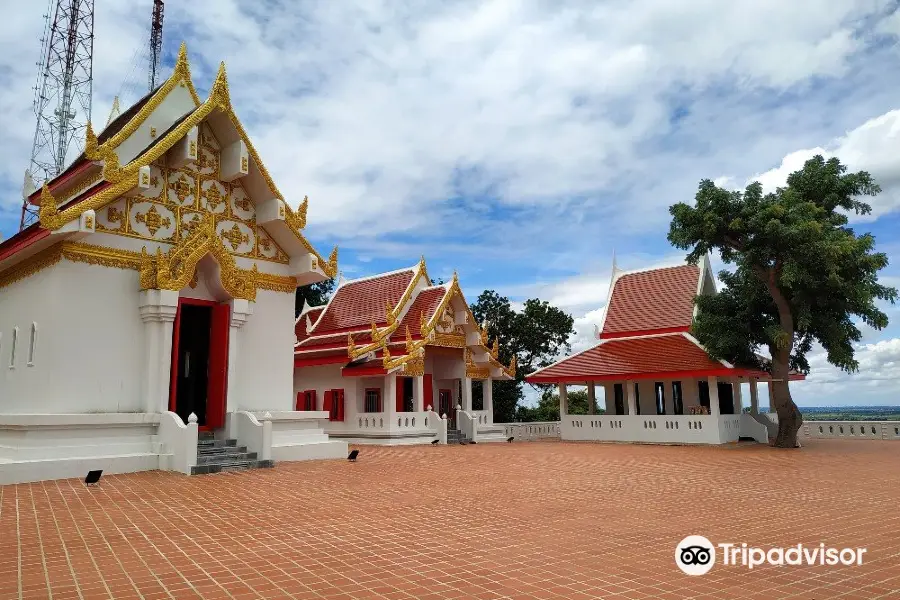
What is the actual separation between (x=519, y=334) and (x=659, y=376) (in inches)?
390

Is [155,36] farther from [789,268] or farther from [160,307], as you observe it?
[789,268]

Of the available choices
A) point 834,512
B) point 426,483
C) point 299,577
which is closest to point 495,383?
point 426,483

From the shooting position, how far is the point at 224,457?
10328 millimetres

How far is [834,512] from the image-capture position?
659cm

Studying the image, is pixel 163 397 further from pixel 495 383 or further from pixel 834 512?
pixel 495 383

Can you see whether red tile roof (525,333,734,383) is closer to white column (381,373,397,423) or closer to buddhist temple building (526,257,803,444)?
buddhist temple building (526,257,803,444)

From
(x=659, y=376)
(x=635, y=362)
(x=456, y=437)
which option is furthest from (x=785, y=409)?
(x=456, y=437)

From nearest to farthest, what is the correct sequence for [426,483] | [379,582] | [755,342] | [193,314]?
1. [379,582]
2. [426,483]
3. [193,314]
4. [755,342]

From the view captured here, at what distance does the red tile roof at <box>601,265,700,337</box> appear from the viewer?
1928 centimetres

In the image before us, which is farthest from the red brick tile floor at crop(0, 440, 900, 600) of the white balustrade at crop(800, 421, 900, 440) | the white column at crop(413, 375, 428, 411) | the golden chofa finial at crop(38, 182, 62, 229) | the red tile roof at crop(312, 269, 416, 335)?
the white balustrade at crop(800, 421, 900, 440)

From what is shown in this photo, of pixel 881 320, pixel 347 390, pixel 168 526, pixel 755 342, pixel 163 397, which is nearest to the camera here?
pixel 168 526

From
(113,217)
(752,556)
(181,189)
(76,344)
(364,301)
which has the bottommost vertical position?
(752,556)

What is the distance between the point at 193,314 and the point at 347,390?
699 centimetres

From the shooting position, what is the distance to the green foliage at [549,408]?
1086 inches
